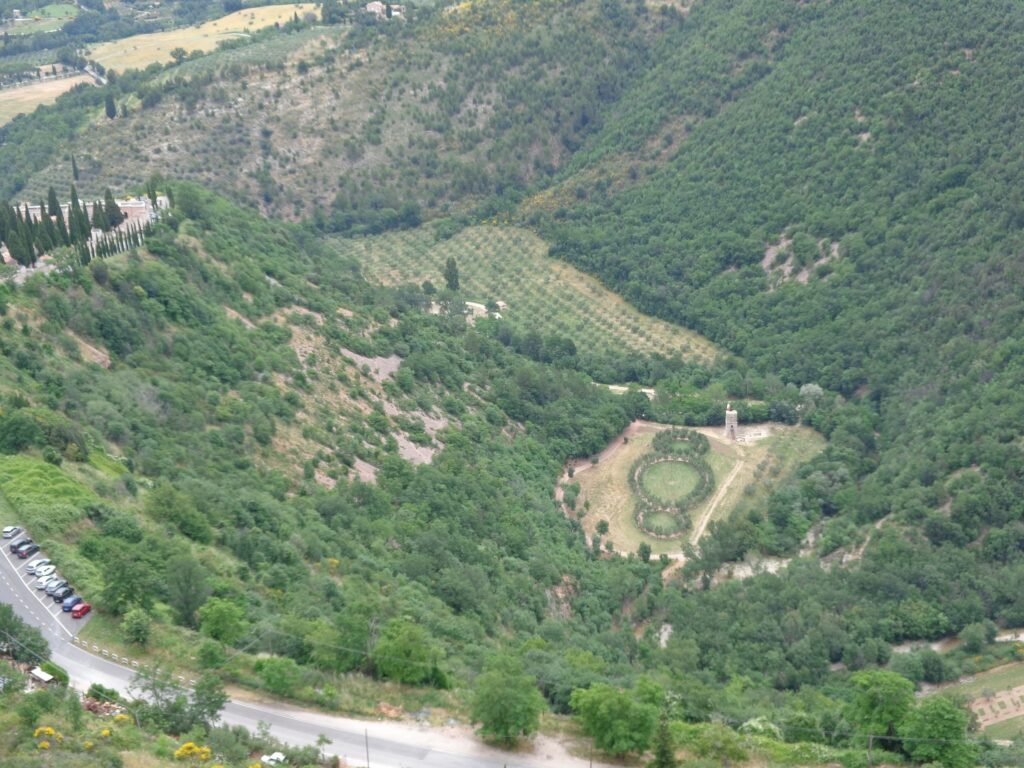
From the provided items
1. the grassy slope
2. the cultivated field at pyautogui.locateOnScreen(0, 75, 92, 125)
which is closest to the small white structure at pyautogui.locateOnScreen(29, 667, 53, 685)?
the grassy slope

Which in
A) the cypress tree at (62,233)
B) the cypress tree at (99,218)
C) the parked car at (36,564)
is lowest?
the parked car at (36,564)

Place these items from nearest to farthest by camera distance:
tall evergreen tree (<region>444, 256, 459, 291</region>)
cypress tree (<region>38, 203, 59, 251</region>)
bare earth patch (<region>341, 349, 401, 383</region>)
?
cypress tree (<region>38, 203, 59, 251</region>) < bare earth patch (<region>341, 349, 401, 383</region>) < tall evergreen tree (<region>444, 256, 459, 291</region>)

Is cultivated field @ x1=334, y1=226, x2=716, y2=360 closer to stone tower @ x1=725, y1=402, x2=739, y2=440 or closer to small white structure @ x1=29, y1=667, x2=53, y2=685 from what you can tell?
stone tower @ x1=725, y1=402, x2=739, y2=440

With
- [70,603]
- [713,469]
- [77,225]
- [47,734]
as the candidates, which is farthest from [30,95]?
[47,734]

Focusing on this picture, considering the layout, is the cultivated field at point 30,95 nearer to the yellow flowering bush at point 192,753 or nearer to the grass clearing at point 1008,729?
the yellow flowering bush at point 192,753

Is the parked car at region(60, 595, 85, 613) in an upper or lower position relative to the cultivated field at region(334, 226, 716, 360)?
lower

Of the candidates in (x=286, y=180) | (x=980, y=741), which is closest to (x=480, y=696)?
(x=980, y=741)

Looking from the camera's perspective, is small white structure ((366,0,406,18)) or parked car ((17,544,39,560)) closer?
parked car ((17,544,39,560))

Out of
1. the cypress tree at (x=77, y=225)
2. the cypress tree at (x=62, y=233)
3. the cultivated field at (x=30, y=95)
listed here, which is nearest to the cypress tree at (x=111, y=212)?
the cypress tree at (x=77, y=225)
